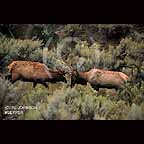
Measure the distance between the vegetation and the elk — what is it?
0.15ft

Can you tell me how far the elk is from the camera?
318 centimetres

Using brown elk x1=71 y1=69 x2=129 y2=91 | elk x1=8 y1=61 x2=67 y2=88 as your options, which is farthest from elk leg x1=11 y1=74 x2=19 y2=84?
brown elk x1=71 y1=69 x2=129 y2=91

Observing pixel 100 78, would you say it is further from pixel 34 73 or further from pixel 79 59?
pixel 34 73

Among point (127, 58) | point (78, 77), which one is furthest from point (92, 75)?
point (127, 58)

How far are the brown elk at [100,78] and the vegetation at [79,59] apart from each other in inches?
1.7

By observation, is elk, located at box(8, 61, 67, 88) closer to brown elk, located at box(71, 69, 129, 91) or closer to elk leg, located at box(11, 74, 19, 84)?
elk leg, located at box(11, 74, 19, 84)

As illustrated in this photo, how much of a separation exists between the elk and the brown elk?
14cm

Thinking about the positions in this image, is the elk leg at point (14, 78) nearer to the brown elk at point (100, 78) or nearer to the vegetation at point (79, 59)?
the vegetation at point (79, 59)

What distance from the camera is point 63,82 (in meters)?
3.17

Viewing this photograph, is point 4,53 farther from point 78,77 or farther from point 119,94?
point 119,94
